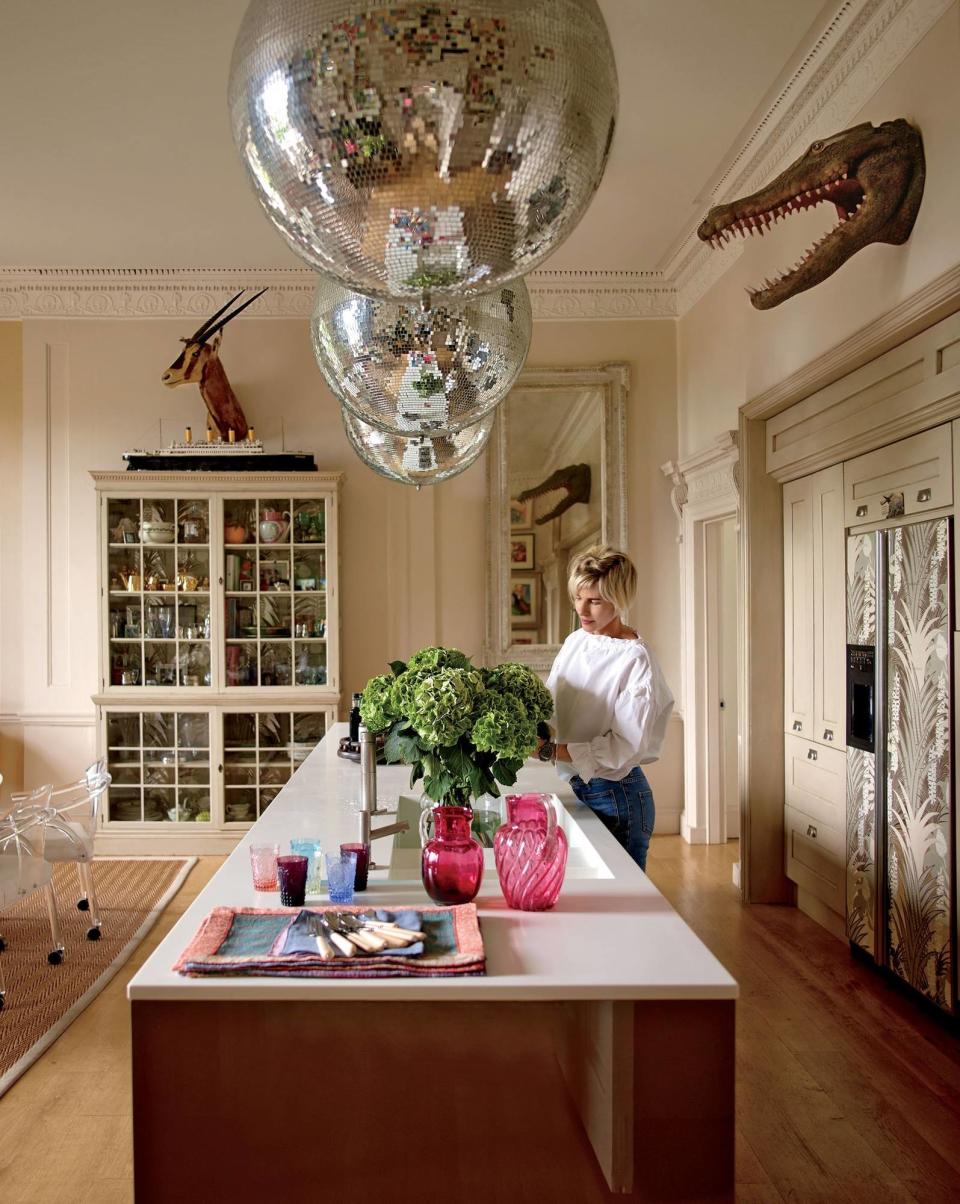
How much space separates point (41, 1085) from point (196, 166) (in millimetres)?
3753

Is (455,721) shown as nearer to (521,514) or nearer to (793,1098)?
(793,1098)

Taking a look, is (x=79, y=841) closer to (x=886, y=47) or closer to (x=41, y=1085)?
(x=41, y=1085)

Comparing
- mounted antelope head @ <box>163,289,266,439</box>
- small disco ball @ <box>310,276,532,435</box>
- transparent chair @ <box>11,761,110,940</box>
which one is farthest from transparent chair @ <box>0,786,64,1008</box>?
mounted antelope head @ <box>163,289,266,439</box>

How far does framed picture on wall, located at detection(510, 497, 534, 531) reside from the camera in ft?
19.6

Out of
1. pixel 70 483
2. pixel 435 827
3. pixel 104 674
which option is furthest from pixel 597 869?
pixel 70 483

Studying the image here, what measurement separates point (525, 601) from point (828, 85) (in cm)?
316

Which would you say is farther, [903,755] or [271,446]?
[271,446]

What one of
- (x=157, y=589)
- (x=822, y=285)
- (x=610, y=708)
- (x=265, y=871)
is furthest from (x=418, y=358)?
(x=157, y=589)

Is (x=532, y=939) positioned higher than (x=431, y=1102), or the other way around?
(x=532, y=939)

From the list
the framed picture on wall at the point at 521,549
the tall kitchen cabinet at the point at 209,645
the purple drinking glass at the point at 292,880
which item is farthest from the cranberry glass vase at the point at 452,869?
the framed picture on wall at the point at 521,549

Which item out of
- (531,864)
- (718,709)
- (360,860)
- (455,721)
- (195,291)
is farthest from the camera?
(195,291)

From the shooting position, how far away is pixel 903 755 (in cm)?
333

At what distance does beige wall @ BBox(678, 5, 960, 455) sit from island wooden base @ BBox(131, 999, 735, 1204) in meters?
2.51

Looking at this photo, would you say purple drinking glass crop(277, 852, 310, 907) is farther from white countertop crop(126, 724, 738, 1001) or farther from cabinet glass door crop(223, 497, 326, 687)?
cabinet glass door crop(223, 497, 326, 687)
